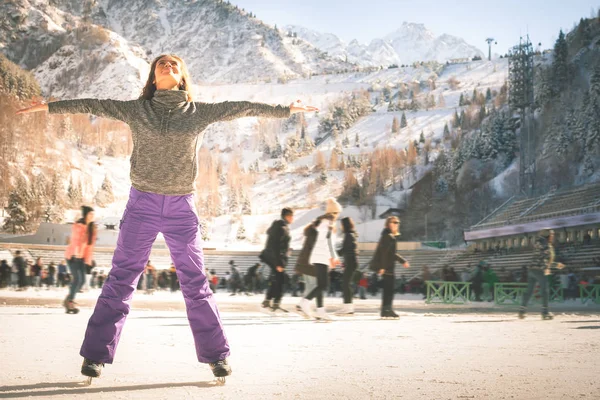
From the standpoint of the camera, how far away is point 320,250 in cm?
732

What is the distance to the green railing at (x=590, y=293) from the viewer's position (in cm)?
1466

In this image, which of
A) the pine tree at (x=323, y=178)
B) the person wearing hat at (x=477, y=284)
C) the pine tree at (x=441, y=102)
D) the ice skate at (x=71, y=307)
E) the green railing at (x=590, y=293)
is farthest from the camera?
the pine tree at (x=441, y=102)

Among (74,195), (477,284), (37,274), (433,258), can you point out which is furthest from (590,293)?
(74,195)

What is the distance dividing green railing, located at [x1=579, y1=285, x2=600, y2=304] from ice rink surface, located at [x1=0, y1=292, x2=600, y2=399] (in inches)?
377

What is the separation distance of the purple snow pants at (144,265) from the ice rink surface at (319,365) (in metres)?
0.20

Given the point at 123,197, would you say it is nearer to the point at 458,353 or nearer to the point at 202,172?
the point at 202,172

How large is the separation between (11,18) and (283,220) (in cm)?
16014

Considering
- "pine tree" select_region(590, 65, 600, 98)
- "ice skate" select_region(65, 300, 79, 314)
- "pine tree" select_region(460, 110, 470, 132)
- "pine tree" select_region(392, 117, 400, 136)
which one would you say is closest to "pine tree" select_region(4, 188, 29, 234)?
"pine tree" select_region(590, 65, 600, 98)

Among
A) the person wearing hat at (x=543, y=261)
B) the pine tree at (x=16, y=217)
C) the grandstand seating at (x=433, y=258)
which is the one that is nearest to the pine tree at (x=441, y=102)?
the pine tree at (x=16, y=217)

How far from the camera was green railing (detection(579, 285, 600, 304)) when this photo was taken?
14.7 m

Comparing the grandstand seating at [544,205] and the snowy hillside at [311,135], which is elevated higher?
the snowy hillside at [311,135]

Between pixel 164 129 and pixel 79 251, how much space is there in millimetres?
5622

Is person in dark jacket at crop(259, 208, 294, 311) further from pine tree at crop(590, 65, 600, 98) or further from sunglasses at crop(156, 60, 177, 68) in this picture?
pine tree at crop(590, 65, 600, 98)

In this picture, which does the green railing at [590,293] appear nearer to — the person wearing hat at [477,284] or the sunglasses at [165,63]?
the person wearing hat at [477,284]
